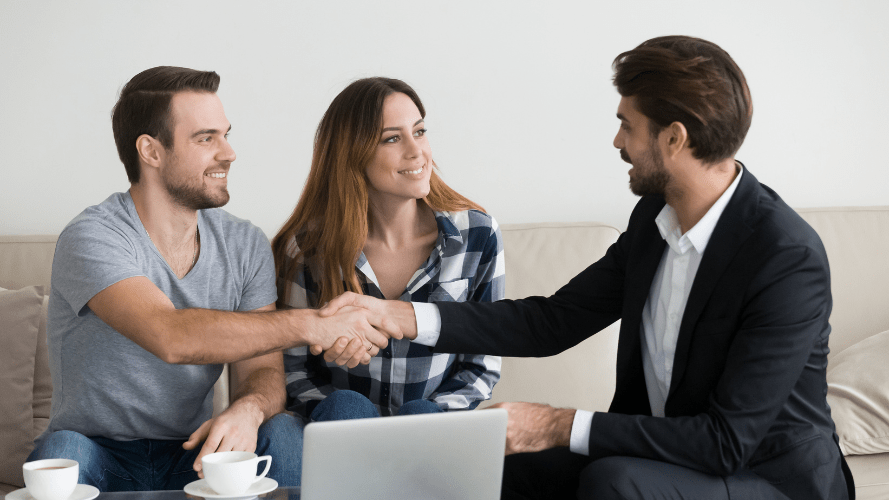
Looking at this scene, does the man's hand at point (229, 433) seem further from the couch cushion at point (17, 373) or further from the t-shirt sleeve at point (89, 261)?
the couch cushion at point (17, 373)

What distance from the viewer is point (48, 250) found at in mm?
2219

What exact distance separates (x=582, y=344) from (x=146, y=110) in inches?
51.1

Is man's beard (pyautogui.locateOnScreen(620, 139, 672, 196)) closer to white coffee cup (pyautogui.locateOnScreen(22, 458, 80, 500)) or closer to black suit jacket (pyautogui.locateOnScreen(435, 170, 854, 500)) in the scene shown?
black suit jacket (pyautogui.locateOnScreen(435, 170, 854, 500))

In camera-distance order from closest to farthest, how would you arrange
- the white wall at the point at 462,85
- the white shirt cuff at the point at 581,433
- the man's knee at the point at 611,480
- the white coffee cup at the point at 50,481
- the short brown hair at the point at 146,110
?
1. the white coffee cup at the point at 50,481
2. the man's knee at the point at 611,480
3. the white shirt cuff at the point at 581,433
4. the short brown hair at the point at 146,110
5. the white wall at the point at 462,85

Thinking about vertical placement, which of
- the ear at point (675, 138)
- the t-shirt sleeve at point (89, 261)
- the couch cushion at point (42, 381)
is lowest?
the couch cushion at point (42, 381)

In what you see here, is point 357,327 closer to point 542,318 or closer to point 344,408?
point 344,408

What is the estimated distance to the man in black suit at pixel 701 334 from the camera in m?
1.31

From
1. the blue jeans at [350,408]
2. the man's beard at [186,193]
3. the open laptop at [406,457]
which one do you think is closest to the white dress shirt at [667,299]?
the open laptop at [406,457]

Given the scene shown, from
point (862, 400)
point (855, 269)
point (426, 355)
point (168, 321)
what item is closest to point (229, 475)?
point (168, 321)

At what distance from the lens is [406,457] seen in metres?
1.13

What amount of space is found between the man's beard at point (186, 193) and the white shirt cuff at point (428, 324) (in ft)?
1.74

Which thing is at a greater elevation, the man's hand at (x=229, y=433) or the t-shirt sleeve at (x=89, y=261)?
the t-shirt sleeve at (x=89, y=261)

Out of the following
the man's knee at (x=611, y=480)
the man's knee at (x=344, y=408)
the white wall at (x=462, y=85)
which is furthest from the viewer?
the white wall at (x=462, y=85)

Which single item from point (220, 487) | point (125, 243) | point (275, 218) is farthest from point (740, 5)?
point (220, 487)
